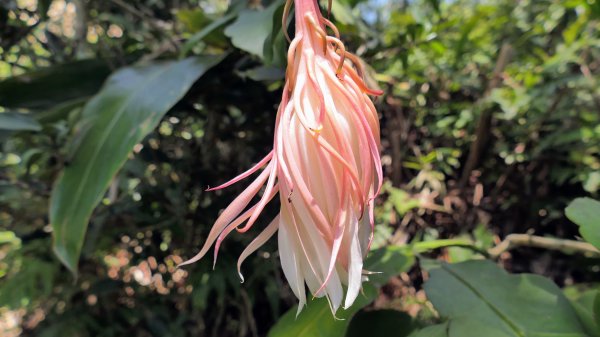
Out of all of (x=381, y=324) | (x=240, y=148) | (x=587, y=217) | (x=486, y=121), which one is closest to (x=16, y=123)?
(x=240, y=148)

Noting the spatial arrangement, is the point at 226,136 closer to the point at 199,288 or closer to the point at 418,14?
the point at 199,288

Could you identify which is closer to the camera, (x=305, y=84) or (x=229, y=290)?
(x=305, y=84)

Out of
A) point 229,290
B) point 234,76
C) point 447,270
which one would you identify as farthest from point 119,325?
point 447,270

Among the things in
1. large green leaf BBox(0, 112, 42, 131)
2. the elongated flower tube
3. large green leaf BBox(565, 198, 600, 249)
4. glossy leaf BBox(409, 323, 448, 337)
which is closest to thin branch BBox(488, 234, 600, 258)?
large green leaf BBox(565, 198, 600, 249)

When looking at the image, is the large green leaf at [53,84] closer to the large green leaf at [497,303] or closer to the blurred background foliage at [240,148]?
the blurred background foliage at [240,148]

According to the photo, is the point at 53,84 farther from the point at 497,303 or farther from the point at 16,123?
the point at 497,303

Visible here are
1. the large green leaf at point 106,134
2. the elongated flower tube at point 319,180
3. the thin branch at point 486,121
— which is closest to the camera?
the elongated flower tube at point 319,180

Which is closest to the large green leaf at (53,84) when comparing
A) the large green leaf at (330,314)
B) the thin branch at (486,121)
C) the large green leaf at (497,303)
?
the large green leaf at (330,314)
